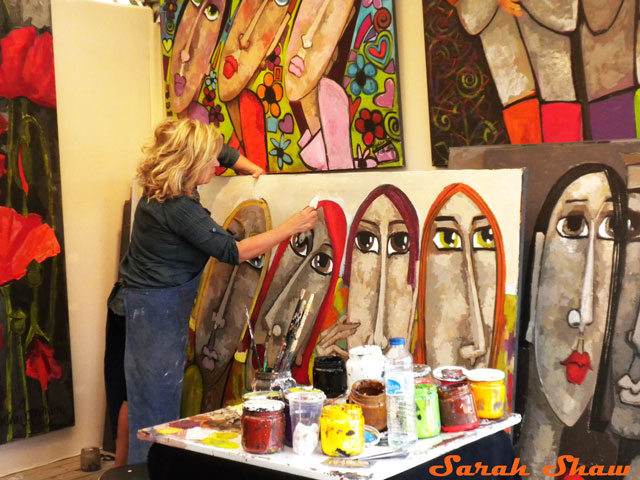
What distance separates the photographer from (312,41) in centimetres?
332

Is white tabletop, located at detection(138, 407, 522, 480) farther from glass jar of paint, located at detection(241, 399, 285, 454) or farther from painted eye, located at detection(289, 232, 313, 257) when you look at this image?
painted eye, located at detection(289, 232, 313, 257)

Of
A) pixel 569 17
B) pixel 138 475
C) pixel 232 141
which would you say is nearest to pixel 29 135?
pixel 232 141

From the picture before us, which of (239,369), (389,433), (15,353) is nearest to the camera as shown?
(389,433)

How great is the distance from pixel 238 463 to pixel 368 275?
1.11 m

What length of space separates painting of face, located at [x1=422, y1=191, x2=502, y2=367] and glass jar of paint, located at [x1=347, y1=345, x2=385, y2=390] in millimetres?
581

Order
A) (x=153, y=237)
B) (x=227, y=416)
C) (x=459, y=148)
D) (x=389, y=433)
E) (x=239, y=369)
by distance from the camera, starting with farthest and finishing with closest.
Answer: (x=239, y=369) < (x=153, y=237) < (x=459, y=148) < (x=227, y=416) < (x=389, y=433)

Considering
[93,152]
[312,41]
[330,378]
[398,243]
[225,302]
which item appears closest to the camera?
[330,378]

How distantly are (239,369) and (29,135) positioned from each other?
1.48m

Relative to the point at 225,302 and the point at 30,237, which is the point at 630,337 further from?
the point at 30,237

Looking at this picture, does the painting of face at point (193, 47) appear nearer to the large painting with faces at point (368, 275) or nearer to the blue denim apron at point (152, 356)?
the large painting with faces at point (368, 275)

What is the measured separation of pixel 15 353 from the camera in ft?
12.1

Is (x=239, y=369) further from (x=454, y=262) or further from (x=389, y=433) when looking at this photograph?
(x=389, y=433)

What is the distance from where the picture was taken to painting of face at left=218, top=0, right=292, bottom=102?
3473 mm

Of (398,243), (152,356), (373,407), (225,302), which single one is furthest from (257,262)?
(373,407)
